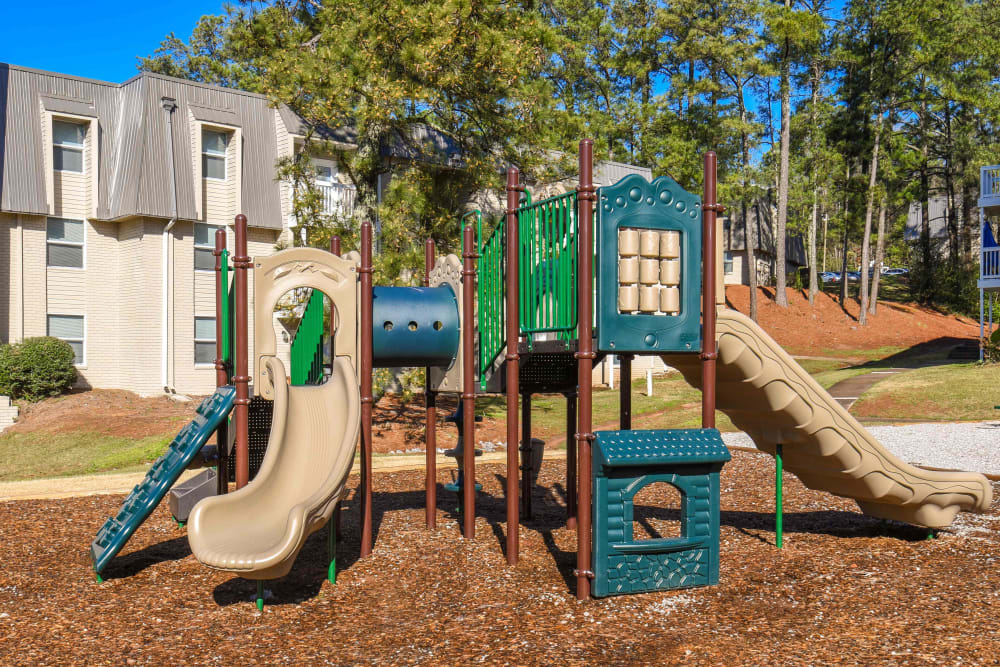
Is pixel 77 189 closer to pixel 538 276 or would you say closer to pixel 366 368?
pixel 366 368

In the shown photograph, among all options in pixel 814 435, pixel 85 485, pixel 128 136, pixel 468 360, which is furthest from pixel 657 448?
pixel 128 136

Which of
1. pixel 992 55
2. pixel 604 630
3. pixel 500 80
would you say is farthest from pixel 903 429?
pixel 992 55

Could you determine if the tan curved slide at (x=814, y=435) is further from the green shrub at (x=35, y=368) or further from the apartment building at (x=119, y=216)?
the green shrub at (x=35, y=368)

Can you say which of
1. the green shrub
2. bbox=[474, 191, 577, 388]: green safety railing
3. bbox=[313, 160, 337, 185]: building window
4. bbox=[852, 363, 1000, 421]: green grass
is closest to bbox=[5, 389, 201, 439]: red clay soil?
the green shrub

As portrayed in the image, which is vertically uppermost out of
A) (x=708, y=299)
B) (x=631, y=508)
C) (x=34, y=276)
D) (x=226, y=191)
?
(x=226, y=191)

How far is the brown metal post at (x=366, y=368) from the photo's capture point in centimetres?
707

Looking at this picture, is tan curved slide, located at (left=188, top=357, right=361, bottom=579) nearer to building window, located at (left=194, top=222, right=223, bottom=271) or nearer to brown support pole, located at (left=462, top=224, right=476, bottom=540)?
brown support pole, located at (left=462, top=224, right=476, bottom=540)

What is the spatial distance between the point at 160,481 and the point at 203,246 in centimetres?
1664

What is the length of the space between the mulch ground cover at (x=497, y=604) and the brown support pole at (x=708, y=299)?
4.61 ft

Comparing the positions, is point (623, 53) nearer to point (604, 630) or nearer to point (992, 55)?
point (992, 55)

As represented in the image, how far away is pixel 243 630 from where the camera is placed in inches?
221

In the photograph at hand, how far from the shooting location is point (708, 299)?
21.0 ft

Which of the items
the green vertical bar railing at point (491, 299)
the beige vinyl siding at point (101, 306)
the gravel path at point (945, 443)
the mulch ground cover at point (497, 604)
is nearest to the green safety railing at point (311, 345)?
the green vertical bar railing at point (491, 299)

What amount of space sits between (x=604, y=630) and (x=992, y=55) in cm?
4412
